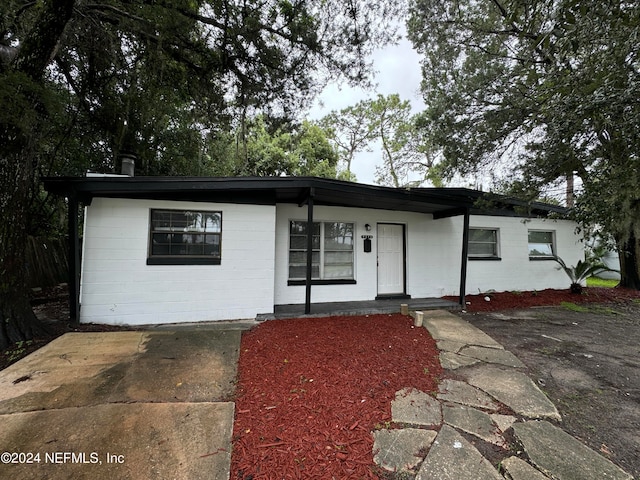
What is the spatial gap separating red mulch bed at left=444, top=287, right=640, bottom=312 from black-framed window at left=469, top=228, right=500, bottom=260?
1.06 metres

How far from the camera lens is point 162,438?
71.4 inches

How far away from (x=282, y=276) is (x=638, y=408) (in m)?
4.88

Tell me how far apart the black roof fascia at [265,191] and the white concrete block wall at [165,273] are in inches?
Answer: 6.4

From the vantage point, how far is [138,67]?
15.6 ft

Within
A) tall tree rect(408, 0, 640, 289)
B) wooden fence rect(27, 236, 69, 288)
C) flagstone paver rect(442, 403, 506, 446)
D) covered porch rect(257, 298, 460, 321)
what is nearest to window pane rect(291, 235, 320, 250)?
covered porch rect(257, 298, 460, 321)

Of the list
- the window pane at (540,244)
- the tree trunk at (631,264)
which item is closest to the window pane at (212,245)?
the window pane at (540,244)

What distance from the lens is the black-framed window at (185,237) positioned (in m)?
4.44

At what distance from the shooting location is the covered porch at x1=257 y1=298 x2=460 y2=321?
482 centimetres

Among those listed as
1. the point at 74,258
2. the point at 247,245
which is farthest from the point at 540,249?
the point at 74,258

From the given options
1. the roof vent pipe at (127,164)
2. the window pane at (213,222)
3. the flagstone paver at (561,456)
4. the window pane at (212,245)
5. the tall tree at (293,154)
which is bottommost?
the flagstone paver at (561,456)

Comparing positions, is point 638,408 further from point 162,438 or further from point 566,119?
point 162,438

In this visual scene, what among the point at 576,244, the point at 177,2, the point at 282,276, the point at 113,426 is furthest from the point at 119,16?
the point at 576,244

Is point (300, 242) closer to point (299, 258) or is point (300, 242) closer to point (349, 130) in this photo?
point (299, 258)

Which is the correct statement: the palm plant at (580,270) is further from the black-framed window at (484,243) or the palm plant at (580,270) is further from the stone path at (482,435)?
the stone path at (482,435)
